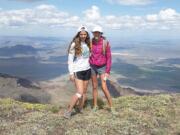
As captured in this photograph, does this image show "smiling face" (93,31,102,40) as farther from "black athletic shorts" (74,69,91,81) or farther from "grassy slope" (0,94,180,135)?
"grassy slope" (0,94,180,135)

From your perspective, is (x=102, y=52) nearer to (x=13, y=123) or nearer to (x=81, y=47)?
(x=81, y=47)

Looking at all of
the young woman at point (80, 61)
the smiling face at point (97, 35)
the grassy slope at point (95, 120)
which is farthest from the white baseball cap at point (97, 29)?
the grassy slope at point (95, 120)

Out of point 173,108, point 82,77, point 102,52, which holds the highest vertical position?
point 102,52

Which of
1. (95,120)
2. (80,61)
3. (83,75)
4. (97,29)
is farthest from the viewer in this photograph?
(83,75)

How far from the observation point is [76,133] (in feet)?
42.6

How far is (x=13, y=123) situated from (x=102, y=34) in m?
5.50

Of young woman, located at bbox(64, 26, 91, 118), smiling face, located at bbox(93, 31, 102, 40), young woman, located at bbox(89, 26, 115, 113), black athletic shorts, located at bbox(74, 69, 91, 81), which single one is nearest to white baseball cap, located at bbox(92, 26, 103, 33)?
young woman, located at bbox(89, 26, 115, 113)

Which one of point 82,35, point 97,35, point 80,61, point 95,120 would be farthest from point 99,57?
point 95,120

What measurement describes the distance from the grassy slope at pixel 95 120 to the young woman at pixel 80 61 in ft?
3.73

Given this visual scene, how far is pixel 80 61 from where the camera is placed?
14.8 meters

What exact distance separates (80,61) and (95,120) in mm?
2685

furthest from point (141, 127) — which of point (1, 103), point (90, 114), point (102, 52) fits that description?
point (1, 103)

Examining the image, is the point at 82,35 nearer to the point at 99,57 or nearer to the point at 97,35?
the point at 97,35

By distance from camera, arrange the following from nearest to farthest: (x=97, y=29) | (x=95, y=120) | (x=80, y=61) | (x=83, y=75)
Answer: (x=97, y=29) < (x=95, y=120) < (x=80, y=61) < (x=83, y=75)
